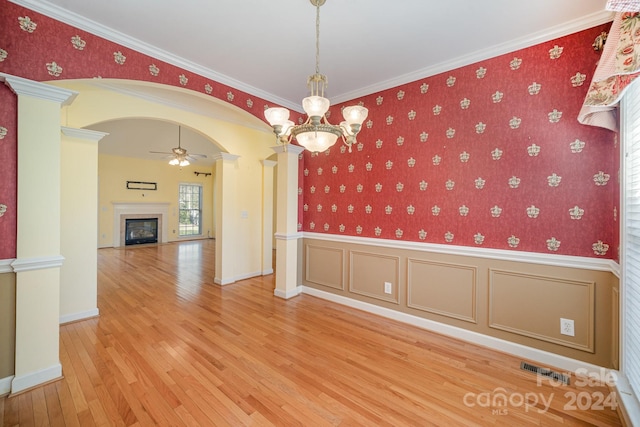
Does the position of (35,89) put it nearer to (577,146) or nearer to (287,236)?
(287,236)

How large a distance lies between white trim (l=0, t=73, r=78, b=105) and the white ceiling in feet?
1.97

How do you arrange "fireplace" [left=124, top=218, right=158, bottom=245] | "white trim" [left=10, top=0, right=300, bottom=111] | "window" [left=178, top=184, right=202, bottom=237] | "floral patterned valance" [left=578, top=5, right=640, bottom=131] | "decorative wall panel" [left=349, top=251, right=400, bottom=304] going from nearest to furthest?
"floral patterned valance" [left=578, top=5, right=640, bottom=131], "white trim" [left=10, top=0, right=300, bottom=111], "decorative wall panel" [left=349, top=251, right=400, bottom=304], "fireplace" [left=124, top=218, right=158, bottom=245], "window" [left=178, top=184, right=202, bottom=237]

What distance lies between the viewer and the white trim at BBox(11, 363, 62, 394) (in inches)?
74.2

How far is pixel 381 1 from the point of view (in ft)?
6.40

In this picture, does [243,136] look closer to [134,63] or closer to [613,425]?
[134,63]

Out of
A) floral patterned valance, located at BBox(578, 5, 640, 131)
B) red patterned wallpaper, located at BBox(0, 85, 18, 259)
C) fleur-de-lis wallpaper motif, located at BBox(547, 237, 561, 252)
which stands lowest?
fleur-de-lis wallpaper motif, located at BBox(547, 237, 561, 252)

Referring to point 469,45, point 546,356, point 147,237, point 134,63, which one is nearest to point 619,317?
point 546,356

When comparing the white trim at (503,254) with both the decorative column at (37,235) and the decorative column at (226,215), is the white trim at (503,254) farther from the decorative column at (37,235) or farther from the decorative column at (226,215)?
the decorative column at (37,235)

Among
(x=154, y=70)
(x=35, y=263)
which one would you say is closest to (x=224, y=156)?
(x=154, y=70)

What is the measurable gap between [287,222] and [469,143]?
2.47 meters

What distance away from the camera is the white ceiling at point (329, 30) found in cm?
200

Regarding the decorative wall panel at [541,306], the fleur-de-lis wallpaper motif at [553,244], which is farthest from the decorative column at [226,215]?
the fleur-de-lis wallpaper motif at [553,244]

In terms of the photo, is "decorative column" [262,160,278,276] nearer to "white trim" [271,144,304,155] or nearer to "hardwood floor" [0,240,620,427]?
"white trim" [271,144,304,155]

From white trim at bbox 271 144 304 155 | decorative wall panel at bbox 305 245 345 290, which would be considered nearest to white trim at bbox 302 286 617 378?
decorative wall panel at bbox 305 245 345 290
